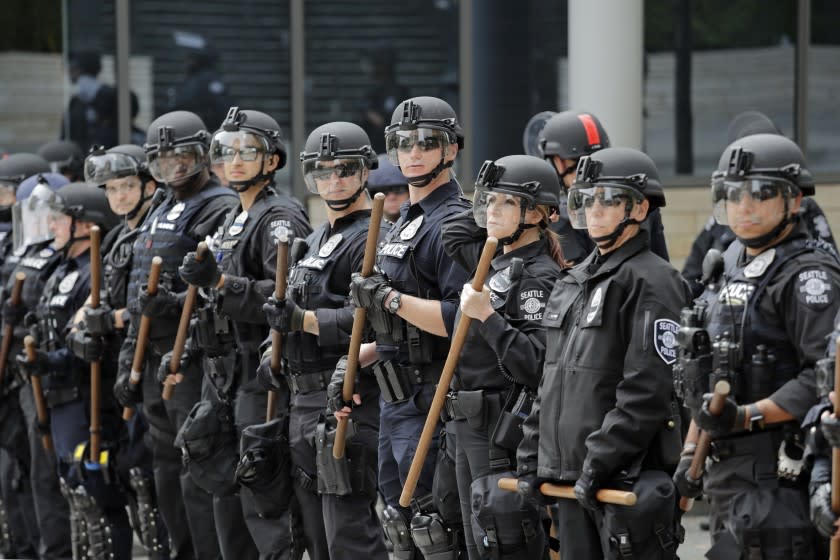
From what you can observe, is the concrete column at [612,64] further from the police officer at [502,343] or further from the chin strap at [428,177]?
the police officer at [502,343]

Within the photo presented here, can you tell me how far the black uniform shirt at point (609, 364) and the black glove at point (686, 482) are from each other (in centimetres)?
13

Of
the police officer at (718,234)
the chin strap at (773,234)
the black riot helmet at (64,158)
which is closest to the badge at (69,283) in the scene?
the black riot helmet at (64,158)

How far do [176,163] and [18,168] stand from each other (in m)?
2.75

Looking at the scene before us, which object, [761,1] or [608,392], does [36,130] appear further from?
[608,392]

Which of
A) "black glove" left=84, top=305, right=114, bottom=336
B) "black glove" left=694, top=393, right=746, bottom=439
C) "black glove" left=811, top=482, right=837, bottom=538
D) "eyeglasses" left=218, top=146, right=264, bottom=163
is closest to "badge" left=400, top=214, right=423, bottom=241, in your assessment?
"eyeglasses" left=218, top=146, right=264, bottom=163

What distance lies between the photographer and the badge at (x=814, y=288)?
5109mm

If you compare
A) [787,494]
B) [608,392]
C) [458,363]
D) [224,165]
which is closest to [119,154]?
[224,165]

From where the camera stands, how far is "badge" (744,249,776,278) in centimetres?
529

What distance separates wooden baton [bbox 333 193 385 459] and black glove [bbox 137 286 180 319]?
136 cm

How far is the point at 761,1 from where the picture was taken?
12.6m

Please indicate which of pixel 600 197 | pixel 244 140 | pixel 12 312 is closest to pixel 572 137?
pixel 244 140

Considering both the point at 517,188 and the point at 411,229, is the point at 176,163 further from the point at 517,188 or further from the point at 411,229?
the point at 517,188

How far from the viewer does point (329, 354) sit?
6.96 metres

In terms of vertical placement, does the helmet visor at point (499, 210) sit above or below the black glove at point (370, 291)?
above
